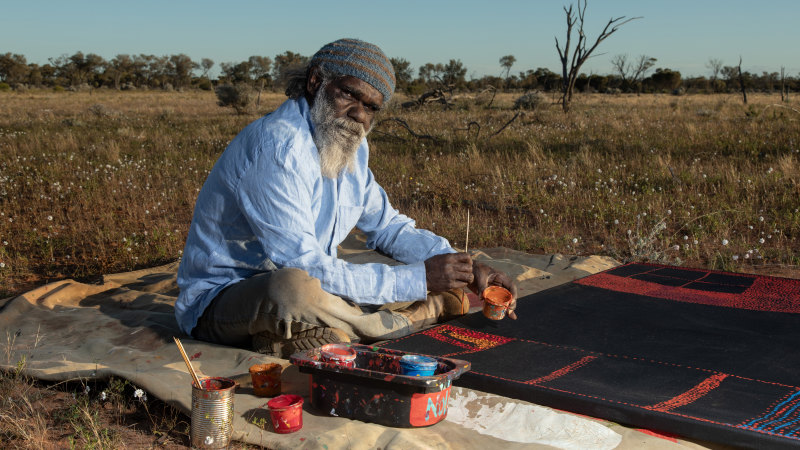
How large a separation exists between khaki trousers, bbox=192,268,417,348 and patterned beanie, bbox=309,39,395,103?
0.96 metres

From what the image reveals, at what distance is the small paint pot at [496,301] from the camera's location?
11.4ft

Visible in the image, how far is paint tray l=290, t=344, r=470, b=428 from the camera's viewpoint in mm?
2541

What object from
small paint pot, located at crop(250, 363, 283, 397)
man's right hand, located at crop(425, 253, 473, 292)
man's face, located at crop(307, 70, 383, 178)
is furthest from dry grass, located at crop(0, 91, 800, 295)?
small paint pot, located at crop(250, 363, 283, 397)

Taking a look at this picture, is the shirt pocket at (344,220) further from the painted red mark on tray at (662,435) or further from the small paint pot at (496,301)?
the painted red mark on tray at (662,435)

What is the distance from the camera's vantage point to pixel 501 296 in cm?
354

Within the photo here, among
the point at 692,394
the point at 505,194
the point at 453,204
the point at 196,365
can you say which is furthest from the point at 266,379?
the point at 505,194

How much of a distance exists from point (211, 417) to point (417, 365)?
0.75m

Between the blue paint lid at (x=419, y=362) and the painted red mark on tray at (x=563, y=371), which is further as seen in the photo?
the painted red mark on tray at (x=563, y=371)

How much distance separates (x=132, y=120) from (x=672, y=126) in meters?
11.7

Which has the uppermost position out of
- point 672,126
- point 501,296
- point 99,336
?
point 672,126

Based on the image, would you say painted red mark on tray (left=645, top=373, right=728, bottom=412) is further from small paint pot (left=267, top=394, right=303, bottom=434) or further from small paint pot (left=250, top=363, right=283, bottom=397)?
small paint pot (left=250, top=363, right=283, bottom=397)

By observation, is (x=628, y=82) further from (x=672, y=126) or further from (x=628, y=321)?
(x=628, y=321)

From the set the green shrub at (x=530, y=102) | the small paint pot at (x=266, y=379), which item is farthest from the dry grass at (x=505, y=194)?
the green shrub at (x=530, y=102)

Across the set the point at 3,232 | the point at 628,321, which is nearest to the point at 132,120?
the point at 3,232
